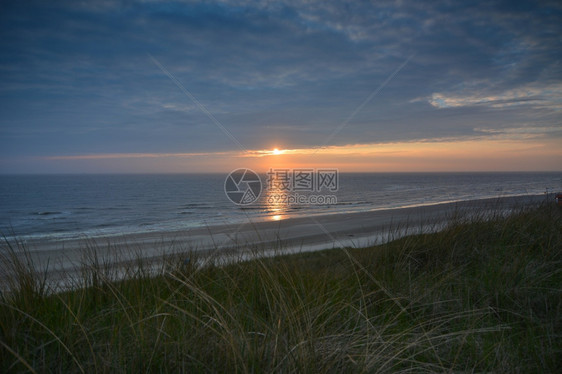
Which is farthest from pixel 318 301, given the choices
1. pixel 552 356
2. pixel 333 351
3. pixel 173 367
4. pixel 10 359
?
pixel 10 359

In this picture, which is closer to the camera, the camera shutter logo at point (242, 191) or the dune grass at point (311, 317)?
the dune grass at point (311, 317)

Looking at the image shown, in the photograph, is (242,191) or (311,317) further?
(242,191)

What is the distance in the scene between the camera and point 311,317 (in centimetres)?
245

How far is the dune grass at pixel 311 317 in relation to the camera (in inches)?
76.4

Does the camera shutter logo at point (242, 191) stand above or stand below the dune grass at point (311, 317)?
below

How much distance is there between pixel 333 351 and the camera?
2.00m

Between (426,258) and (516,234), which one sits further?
(516,234)

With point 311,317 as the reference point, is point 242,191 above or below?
below

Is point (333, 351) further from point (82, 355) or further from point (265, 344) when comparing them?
point (82, 355)

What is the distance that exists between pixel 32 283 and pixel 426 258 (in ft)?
16.4

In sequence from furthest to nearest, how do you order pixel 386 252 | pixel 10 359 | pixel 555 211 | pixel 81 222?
pixel 81 222 → pixel 555 211 → pixel 386 252 → pixel 10 359

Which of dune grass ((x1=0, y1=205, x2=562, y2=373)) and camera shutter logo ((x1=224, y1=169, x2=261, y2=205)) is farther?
camera shutter logo ((x1=224, y1=169, x2=261, y2=205))

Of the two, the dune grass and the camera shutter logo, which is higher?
the dune grass

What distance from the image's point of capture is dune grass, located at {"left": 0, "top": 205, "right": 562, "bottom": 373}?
76.4 inches
